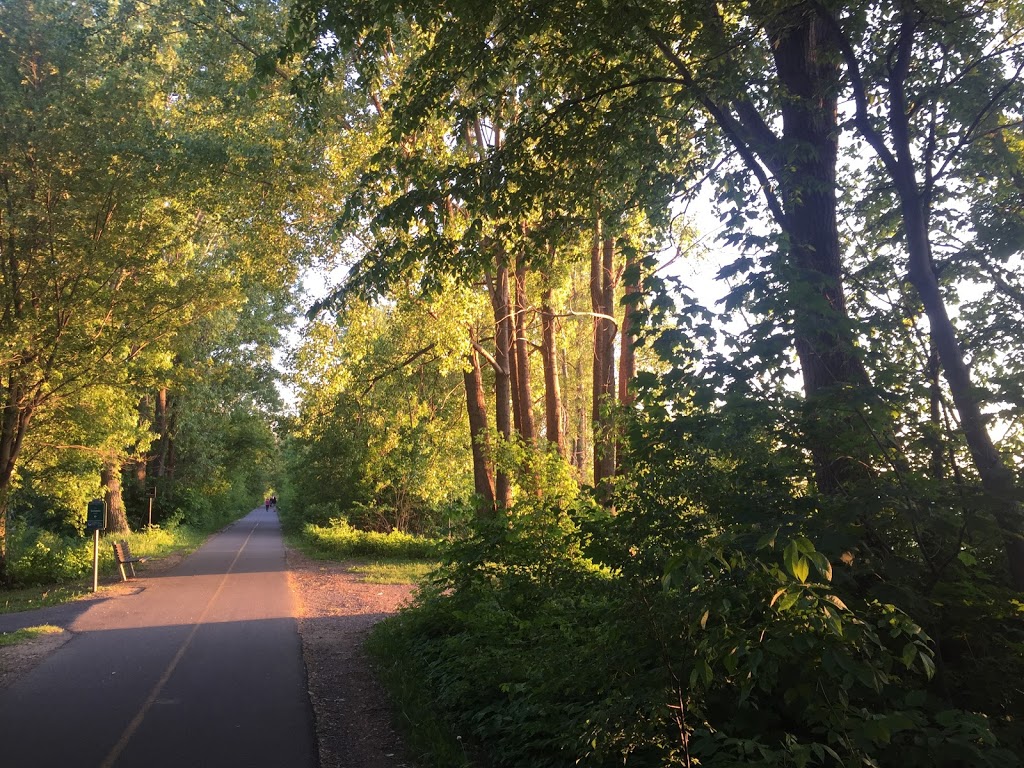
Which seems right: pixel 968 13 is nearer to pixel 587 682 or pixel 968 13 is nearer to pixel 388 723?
pixel 587 682

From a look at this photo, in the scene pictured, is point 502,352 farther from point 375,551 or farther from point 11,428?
point 11,428

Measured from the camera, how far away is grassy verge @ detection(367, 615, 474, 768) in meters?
6.11

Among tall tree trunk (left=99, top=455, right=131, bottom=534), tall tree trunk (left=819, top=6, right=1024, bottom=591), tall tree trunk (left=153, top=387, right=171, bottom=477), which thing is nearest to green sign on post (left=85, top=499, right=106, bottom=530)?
tall tree trunk (left=99, top=455, right=131, bottom=534)

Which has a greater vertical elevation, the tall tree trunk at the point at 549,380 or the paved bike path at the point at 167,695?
the tall tree trunk at the point at 549,380

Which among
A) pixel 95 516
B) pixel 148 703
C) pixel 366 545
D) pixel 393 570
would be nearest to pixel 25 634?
pixel 95 516

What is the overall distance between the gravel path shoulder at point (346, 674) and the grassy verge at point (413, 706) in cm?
13

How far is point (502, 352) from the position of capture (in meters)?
21.9

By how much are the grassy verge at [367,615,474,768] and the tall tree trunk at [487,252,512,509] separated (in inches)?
373

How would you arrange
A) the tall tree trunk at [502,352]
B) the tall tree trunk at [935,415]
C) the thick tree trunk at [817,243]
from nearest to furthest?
the thick tree trunk at [817,243] < the tall tree trunk at [935,415] < the tall tree trunk at [502,352]

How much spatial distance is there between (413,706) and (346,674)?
2461 millimetres

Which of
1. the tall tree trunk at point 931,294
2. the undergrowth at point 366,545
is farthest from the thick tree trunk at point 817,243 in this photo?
the undergrowth at point 366,545

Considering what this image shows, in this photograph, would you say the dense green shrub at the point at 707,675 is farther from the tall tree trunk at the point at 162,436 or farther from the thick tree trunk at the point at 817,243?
the tall tree trunk at the point at 162,436

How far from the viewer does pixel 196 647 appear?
36.7 feet

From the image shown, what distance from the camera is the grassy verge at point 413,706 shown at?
6.11 metres
